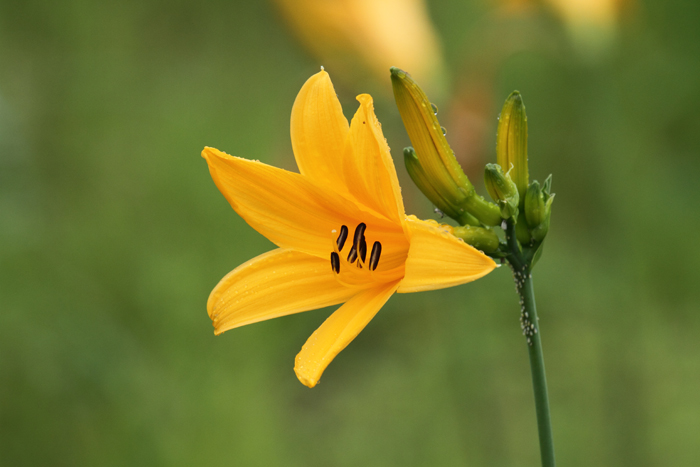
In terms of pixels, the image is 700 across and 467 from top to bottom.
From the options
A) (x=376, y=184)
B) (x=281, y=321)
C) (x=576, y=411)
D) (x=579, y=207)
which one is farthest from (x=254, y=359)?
(x=579, y=207)

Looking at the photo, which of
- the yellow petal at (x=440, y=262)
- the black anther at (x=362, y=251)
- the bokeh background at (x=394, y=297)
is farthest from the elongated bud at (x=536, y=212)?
the bokeh background at (x=394, y=297)

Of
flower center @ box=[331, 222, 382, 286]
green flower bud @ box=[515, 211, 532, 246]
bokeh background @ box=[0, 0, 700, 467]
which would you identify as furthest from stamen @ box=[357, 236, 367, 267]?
bokeh background @ box=[0, 0, 700, 467]

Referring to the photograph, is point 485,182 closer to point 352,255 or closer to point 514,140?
point 514,140

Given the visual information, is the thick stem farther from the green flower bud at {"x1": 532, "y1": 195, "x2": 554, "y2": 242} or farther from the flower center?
the flower center

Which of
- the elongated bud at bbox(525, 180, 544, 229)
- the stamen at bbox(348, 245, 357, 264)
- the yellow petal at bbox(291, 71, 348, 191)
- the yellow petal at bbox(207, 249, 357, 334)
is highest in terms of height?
the yellow petal at bbox(291, 71, 348, 191)

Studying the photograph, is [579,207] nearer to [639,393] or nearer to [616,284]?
[616,284]

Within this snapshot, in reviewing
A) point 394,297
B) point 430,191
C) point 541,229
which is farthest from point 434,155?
point 394,297

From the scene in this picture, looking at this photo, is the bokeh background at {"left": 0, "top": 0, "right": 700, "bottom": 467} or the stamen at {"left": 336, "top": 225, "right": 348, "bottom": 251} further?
the bokeh background at {"left": 0, "top": 0, "right": 700, "bottom": 467}
